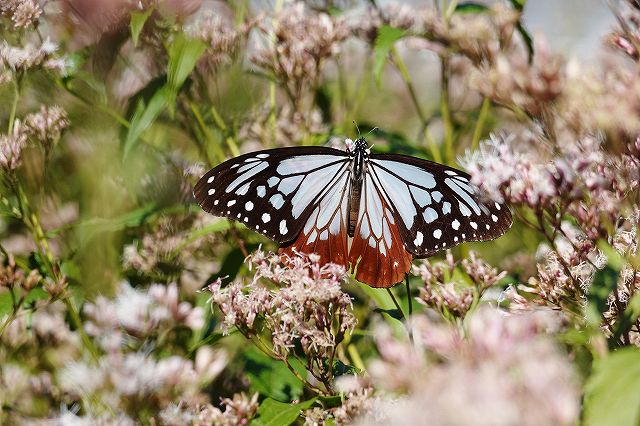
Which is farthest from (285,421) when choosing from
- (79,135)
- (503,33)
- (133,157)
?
(503,33)

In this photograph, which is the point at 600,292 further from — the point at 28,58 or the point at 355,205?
the point at 28,58

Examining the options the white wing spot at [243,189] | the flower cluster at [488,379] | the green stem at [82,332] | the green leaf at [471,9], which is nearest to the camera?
the flower cluster at [488,379]

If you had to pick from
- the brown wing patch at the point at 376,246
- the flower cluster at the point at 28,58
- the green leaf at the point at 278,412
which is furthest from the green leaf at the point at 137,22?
the green leaf at the point at 278,412

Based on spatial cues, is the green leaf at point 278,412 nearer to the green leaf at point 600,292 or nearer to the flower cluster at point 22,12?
the green leaf at point 600,292

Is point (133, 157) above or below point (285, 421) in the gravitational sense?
above

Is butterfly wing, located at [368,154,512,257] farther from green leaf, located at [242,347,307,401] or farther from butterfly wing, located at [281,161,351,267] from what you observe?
green leaf, located at [242,347,307,401]

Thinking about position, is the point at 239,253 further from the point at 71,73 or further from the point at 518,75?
the point at 518,75

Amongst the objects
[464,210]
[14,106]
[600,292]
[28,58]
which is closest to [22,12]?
[28,58]
